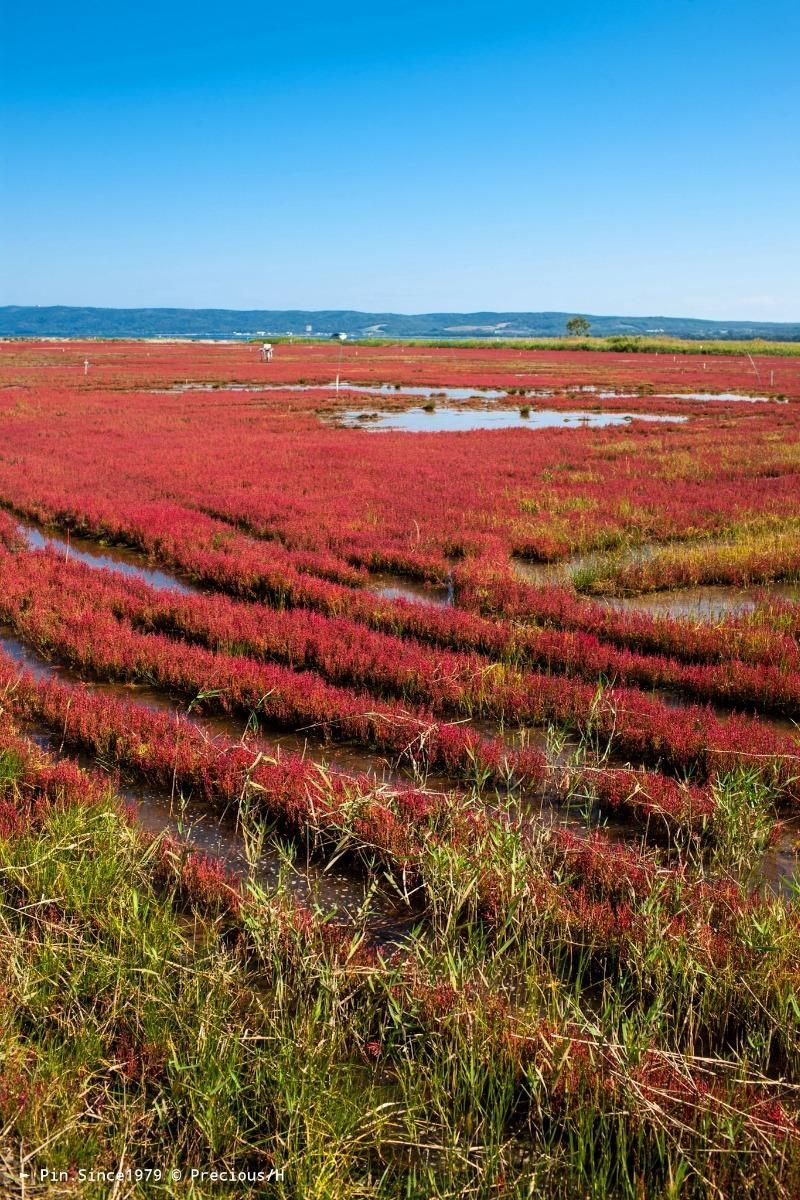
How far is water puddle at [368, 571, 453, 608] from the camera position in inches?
442

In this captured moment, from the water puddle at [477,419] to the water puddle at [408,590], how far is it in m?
19.0

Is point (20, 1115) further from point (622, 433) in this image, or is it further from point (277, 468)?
point (622, 433)

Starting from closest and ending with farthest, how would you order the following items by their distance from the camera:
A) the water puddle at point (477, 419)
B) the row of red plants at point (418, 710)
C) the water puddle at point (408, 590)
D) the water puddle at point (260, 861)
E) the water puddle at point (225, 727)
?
the water puddle at point (260, 861)
the row of red plants at point (418, 710)
the water puddle at point (225, 727)
the water puddle at point (408, 590)
the water puddle at point (477, 419)

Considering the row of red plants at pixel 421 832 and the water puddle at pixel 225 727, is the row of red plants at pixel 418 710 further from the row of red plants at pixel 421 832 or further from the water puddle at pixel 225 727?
Answer: the row of red plants at pixel 421 832

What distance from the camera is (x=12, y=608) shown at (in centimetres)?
1057

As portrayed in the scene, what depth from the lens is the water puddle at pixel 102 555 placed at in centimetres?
1238

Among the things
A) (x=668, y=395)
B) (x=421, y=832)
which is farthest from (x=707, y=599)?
(x=668, y=395)

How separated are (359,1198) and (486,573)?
925cm

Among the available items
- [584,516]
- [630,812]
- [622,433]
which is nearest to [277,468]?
[584,516]

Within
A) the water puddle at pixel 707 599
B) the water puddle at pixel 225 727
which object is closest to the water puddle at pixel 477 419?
the water puddle at pixel 707 599

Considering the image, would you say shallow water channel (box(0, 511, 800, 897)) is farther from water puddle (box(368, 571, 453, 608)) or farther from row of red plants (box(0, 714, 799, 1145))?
water puddle (box(368, 571, 453, 608))

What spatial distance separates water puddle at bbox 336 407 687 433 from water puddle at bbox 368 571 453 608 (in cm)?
1903

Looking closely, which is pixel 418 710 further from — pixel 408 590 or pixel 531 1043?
pixel 408 590

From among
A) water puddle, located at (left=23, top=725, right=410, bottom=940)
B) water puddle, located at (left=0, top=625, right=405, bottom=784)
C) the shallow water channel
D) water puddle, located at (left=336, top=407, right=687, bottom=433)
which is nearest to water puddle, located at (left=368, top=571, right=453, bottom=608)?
water puddle, located at (left=0, top=625, right=405, bottom=784)
